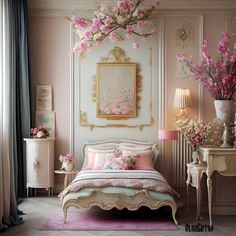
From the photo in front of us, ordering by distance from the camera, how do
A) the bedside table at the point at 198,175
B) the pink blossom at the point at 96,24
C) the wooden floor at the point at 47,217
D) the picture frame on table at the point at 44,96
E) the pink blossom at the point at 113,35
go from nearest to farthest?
the wooden floor at the point at 47,217, the bedside table at the point at 198,175, the pink blossom at the point at 96,24, the pink blossom at the point at 113,35, the picture frame on table at the point at 44,96

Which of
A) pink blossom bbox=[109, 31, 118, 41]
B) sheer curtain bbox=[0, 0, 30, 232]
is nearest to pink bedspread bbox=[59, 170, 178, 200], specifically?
sheer curtain bbox=[0, 0, 30, 232]

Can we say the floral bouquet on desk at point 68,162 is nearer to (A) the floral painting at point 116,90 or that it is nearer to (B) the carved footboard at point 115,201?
(A) the floral painting at point 116,90

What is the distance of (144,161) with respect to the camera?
598 centimetres

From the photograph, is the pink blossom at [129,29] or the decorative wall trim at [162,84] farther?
the decorative wall trim at [162,84]

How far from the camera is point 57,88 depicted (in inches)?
257

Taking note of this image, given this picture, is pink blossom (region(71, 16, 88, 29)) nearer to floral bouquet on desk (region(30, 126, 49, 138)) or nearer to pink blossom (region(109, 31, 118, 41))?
pink blossom (region(109, 31, 118, 41))

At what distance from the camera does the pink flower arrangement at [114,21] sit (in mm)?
→ 5934

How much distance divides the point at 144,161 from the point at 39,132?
1.60 meters

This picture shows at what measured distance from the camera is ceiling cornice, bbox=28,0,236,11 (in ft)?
20.5

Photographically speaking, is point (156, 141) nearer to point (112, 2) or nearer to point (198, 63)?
point (198, 63)

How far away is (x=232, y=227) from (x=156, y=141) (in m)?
1.91

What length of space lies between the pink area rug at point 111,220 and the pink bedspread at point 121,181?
0.35m

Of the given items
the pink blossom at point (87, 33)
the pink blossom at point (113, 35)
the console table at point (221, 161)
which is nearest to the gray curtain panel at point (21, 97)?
the pink blossom at point (87, 33)

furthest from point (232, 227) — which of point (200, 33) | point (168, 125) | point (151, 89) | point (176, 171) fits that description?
point (200, 33)
